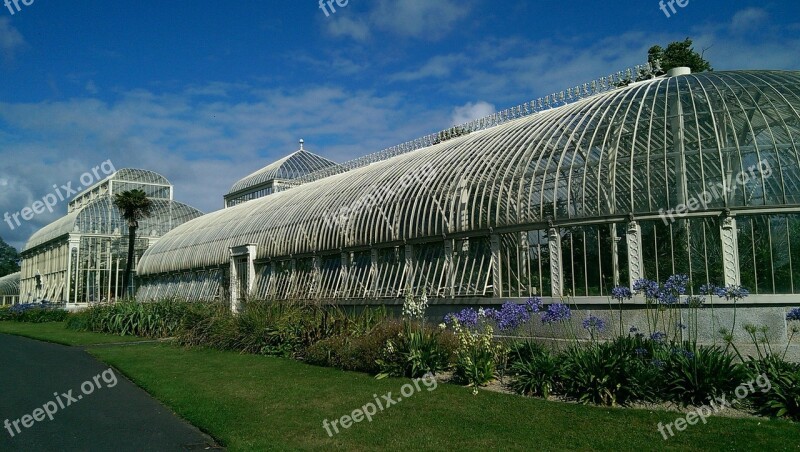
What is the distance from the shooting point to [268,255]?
30.3 m

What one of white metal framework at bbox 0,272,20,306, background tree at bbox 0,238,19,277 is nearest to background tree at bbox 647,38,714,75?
white metal framework at bbox 0,272,20,306

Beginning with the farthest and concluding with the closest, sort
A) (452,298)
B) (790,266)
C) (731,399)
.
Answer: (452,298), (790,266), (731,399)

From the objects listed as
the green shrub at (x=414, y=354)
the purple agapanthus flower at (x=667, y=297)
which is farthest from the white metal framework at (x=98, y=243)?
the purple agapanthus flower at (x=667, y=297)

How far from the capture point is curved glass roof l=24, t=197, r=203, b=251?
176 ft

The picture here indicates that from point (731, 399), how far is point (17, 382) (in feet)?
54.0

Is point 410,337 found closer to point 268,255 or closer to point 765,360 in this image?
point 765,360

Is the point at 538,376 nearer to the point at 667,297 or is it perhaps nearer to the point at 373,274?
the point at 667,297

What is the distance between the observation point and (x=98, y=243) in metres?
53.9

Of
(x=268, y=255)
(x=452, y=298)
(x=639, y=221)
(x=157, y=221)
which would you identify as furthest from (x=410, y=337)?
(x=157, y=221)

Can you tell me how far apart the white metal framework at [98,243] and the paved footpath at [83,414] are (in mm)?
36594

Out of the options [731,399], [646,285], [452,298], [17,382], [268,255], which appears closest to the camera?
[731,399]

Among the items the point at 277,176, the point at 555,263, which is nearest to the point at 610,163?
the point at 555,263

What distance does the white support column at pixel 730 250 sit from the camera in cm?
1402

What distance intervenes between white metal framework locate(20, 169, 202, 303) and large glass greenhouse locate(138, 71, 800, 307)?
35860 mm
